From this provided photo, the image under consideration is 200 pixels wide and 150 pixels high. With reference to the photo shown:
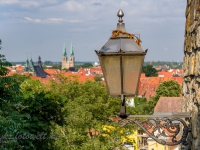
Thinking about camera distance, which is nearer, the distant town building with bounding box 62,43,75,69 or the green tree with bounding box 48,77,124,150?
the green tree with bounding box 48,77,124,150

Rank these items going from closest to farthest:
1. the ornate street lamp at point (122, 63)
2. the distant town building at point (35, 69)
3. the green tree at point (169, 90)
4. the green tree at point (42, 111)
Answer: the ornate street lamp at point (122, 63)
the green tree at point (42, 111)
the green tree at point (169, 90)
the distant town building at point (35, 69)

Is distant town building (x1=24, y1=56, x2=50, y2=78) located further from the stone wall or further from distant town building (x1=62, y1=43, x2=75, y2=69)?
the stone wall

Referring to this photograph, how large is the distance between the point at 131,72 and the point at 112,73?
0.13 metres

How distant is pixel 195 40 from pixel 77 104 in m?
15.4

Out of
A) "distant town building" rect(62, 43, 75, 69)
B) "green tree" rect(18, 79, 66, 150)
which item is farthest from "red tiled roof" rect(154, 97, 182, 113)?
"distant town building" rect(62, 43, 75, 69)

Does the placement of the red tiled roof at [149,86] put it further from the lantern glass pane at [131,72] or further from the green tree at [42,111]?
the lantern glass pane at [131,72]

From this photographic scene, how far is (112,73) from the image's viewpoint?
2.80 meters

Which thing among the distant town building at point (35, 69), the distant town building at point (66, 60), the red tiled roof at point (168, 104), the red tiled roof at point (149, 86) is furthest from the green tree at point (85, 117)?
the distant town building at point (66, 60)

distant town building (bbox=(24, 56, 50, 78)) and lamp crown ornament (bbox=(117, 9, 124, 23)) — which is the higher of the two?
lamp crown ornament (bbox=(117, 9, 124, 23))

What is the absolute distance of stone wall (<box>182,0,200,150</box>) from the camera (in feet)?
9.96

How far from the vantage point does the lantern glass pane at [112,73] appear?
9.09 ft

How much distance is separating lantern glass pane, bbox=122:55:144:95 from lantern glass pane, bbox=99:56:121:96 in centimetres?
4


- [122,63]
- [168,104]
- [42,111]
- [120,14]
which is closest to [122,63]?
[122,63]

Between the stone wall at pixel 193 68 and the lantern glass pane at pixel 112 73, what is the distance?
635 mm
